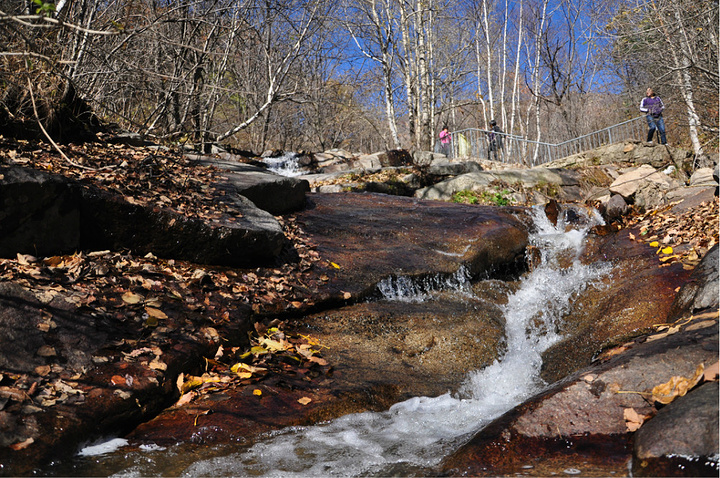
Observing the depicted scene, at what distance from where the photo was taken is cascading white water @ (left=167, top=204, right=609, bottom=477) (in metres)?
2.78

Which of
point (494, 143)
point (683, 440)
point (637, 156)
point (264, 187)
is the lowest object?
point (683, 440)

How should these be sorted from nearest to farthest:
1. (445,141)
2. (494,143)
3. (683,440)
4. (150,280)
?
(683,440), (150,280), (494,143), (445,141)

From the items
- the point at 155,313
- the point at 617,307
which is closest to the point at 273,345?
the point at 155,313

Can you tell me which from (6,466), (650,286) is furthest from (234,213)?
(650,286)

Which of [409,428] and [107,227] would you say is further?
[107,227]

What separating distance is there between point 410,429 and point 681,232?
5.23 metres

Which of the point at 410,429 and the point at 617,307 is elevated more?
the point at 617,307

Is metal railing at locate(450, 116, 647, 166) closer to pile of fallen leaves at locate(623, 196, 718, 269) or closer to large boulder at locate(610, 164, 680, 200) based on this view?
large boulder at locate(610, 164, 680, 200)

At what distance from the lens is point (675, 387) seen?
8.62ft

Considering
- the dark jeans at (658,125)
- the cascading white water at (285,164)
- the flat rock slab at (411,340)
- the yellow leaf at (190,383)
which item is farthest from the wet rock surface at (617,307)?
the cascading white water at (285,164)

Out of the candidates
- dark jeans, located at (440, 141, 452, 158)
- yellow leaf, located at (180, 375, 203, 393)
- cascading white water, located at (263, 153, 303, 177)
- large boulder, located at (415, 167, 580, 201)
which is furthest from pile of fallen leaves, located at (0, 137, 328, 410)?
dark jeans, located at (440, 141, 452, 158)

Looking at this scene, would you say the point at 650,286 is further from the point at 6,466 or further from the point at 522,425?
the point at 6,466

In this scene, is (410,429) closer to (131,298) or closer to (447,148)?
(131,298)

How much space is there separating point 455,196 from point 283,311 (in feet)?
26.2
